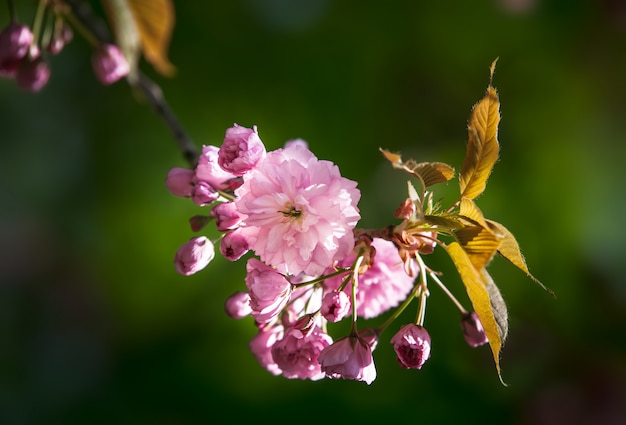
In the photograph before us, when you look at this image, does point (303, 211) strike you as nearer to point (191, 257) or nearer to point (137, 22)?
point (191, 257)

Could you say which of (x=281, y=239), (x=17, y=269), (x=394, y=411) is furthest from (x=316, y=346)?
(x=17, y=269)

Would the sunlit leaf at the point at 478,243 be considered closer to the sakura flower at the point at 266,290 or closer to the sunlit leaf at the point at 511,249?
the sunlit leaf at the point at 511,249

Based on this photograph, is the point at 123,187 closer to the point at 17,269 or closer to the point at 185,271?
the point at 17,269

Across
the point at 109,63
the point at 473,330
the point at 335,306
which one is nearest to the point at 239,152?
the point at 335,306

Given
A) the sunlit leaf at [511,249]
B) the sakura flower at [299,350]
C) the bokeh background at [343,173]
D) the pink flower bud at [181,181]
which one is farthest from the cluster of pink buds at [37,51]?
the bokeh background at [343,173]

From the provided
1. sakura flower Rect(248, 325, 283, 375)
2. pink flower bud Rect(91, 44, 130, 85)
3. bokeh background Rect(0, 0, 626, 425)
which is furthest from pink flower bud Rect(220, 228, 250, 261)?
bokeh background Rect(0, 0, 626, 425)

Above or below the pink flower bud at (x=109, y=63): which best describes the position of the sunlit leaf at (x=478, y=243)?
below
